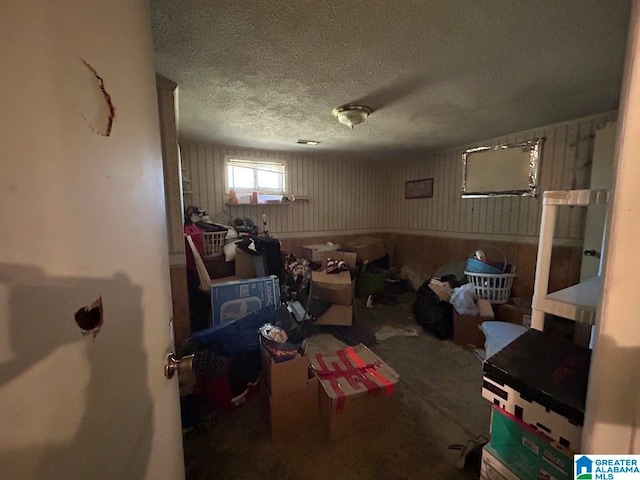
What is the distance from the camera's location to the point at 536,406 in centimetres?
82

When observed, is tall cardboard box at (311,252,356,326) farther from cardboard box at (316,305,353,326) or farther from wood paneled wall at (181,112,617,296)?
wood paneled wall at (181,112,617,296)

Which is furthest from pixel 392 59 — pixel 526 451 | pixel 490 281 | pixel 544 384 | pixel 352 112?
pixel 490 281

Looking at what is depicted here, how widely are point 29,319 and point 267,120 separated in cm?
258

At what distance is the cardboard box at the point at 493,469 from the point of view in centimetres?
91

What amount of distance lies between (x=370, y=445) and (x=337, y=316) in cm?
141

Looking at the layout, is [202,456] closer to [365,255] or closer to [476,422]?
[476,422]

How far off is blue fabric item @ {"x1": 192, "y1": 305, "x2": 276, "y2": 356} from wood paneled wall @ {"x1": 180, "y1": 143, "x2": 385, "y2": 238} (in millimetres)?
2133

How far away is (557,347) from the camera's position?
3.34 feet

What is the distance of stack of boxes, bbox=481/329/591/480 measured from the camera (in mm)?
771

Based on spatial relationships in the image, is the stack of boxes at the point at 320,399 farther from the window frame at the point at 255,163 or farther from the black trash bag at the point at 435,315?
the window frame at the point at 255,163

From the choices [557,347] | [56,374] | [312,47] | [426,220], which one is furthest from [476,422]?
[426,220]

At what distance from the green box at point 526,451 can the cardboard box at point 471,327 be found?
188cm

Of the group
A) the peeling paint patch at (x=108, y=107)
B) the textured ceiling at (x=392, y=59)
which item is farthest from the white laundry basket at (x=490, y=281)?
the peeling paint patch at (x=108, y=107)

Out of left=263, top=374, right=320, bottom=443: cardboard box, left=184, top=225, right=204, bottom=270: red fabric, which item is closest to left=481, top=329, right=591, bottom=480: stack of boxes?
left=263, top=374, right=320, bottom=443: cardboard box
